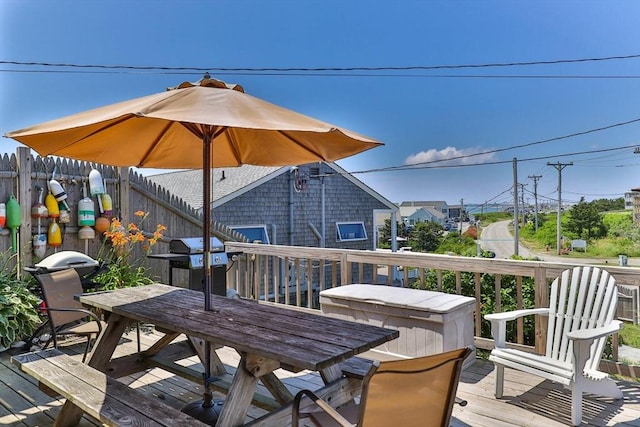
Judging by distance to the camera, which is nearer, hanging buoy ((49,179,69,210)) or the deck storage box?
the deck storage box

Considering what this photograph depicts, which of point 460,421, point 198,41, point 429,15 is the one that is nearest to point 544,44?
point 429,15

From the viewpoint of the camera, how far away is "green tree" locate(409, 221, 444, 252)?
31672mm

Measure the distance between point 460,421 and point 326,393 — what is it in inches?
43.0

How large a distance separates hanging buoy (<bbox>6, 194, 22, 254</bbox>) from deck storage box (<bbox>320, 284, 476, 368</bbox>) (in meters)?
3.38

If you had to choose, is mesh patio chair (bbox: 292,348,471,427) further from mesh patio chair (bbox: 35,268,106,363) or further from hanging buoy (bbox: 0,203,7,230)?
hanging buoy (bbox: 0,203,7,230)

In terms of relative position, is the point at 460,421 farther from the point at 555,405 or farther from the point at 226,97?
the point at 226,97

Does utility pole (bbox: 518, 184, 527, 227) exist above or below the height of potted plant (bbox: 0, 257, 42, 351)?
above

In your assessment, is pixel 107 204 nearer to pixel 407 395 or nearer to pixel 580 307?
pixel 407 395

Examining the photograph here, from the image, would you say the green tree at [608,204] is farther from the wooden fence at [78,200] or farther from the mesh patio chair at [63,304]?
the mesh patio chair at [63,304]

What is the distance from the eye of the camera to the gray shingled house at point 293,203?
13.2m

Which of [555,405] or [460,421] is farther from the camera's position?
[555,405]

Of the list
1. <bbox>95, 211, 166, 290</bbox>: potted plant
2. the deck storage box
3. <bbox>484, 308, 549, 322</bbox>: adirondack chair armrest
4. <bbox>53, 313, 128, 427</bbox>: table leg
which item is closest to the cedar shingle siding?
<bbox>95, 211, 166, 290</bbox>: potted plant

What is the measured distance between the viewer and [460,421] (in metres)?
2.69

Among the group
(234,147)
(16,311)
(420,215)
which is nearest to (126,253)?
(16,311)
